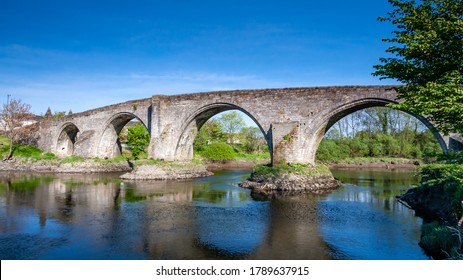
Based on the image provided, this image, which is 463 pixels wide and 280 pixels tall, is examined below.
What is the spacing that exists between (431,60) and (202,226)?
327 inches

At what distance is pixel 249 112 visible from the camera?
77.3ft

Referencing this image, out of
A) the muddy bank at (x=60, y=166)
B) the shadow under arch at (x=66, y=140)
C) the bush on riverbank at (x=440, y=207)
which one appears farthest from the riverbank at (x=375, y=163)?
the shadow under arch at (x=66, y=140)

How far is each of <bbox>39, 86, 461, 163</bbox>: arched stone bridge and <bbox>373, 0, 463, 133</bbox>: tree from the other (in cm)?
523

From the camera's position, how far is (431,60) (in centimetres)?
853

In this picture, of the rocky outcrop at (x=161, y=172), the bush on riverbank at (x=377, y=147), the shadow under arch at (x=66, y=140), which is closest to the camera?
the rocky outcrop at (x=161, y=172)

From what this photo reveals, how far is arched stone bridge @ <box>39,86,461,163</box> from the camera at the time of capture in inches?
Answer: 819

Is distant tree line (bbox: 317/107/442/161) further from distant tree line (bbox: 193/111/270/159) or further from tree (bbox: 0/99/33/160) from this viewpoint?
tree (bbox: 0/99/33/160)

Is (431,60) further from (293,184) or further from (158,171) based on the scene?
(158,171)

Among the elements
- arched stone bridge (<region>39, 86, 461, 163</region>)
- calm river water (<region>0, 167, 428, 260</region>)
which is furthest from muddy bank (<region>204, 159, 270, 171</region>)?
calm river water (<region>0, 167, 428, 260</region>)

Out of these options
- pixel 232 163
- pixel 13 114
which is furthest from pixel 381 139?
pixel 13 114

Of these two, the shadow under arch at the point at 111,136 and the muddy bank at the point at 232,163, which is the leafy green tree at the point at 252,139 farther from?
the shadow under arch at the point at 111,136

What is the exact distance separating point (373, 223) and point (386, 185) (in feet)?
37.9

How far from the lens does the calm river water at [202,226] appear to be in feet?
28.7

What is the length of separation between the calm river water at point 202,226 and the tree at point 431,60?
3.73 m
